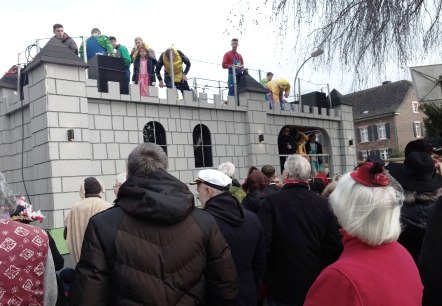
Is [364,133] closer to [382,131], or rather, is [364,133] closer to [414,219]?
[382,131]

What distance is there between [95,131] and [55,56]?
1.75 m

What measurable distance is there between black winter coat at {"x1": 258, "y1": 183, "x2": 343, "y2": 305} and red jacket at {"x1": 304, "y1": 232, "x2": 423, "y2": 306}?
186cm

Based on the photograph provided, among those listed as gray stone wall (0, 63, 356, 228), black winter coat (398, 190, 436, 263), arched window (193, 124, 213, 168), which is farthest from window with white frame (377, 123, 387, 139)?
black winter coat (398, 190, 436, 263)

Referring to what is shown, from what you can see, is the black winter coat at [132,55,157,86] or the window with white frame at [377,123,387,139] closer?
the black winter coat at [132,55,157,86]

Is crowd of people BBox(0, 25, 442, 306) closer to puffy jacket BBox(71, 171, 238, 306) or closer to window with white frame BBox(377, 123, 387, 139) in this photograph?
puffy jacket BBox(71, 171, 238, 306)

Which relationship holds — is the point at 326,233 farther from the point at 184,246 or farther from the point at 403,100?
the point at 403,100

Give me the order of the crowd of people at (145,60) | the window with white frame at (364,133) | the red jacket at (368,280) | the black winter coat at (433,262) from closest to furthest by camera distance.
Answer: the red jacket at (368,280) → the black winter coat at (433,262) → the crowd of people at (145,60) → the window with white frame at (364,133)

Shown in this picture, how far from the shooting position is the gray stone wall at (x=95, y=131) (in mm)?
8859

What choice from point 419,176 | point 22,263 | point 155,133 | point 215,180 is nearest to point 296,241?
point 215,180

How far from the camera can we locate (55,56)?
9047 millimetres

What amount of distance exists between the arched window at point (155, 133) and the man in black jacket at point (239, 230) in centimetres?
729

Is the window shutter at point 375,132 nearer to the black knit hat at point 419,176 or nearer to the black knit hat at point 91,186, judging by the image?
the black knit hat at point 91,186

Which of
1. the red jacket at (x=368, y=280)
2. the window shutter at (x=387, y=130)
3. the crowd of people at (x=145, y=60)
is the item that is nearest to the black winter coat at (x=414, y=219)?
the red jacket at (x=368, y=280)

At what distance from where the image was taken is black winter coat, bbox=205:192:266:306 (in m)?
3.36
